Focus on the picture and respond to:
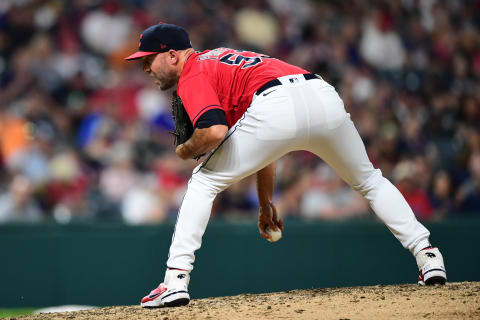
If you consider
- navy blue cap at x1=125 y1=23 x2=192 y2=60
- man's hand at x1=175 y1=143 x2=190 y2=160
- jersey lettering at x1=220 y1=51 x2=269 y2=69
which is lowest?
man's hand at x1=175 y1=143 x2=190 y2=160

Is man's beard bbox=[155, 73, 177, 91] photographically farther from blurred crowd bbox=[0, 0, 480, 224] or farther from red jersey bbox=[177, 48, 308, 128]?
blurred crowd bbox=[0, 0, 480, 224]

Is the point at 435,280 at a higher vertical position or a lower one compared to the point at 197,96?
lower

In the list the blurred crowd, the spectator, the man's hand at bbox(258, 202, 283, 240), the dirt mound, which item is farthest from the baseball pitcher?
the spectator

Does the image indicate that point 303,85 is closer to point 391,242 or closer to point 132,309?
point 132,309

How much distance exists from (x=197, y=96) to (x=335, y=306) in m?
1.38

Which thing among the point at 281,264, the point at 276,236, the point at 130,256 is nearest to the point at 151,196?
the point at 130,256

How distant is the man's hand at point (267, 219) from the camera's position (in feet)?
14.0

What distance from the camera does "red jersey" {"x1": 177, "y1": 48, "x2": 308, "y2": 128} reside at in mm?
3689

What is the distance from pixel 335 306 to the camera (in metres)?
3.68

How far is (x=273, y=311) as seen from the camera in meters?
3.60

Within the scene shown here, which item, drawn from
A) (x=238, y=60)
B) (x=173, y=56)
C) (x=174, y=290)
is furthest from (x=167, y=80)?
(x=174, y=290)

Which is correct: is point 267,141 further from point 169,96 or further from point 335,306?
point 169,96

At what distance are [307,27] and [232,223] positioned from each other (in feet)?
13.0

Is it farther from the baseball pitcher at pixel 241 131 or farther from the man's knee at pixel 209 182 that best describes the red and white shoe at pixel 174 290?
the man's knee at pixel 209 182
